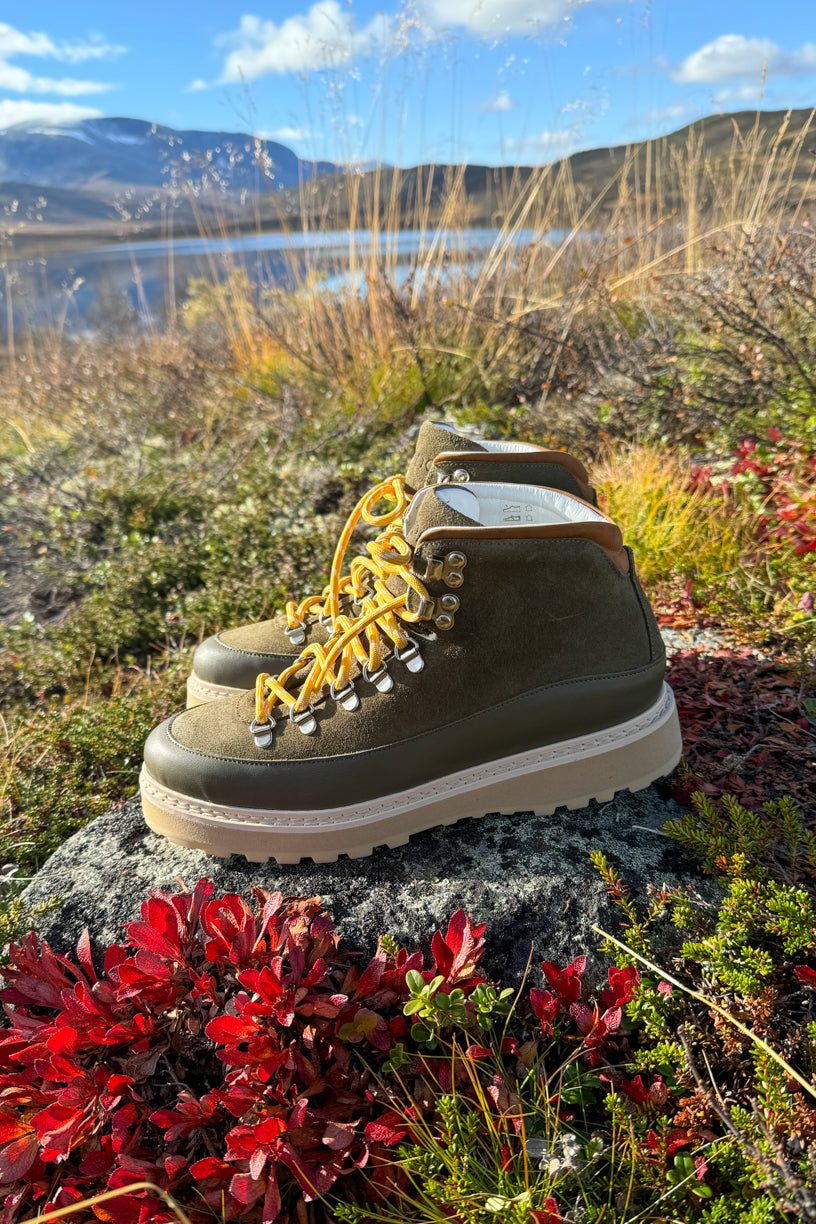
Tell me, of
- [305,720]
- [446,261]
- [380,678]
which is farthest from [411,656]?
[446,261]

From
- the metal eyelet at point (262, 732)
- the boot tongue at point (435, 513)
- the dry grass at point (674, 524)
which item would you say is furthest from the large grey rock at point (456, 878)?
the dry grass at point (674, 524)

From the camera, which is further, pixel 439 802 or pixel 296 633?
pixel 296 633

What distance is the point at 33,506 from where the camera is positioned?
5.41m

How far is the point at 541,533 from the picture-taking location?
175 cm

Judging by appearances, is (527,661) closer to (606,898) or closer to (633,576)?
(633,576)

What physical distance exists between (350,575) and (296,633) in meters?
0.26

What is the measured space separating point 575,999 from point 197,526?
13.5 feet

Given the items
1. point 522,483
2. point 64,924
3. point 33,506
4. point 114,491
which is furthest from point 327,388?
point 64,924

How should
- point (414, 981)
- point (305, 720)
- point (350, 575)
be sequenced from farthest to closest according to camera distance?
point (350, 575)
point (305, 720)
point (414, 981)

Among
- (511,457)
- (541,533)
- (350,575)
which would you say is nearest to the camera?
(541,533)

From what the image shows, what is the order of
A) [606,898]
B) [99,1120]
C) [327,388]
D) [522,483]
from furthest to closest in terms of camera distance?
[327,388]
[522,483]
[606,898]
[99,1120]

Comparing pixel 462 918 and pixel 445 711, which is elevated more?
pixel 445 711

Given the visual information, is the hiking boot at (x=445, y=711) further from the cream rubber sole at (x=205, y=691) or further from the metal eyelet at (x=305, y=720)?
the cream rubber sole at (x=205, y=691)

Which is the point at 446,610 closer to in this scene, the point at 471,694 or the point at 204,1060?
the point at 471,694
